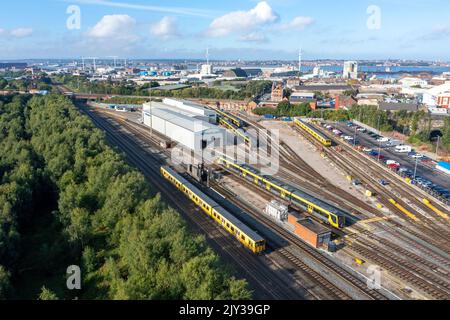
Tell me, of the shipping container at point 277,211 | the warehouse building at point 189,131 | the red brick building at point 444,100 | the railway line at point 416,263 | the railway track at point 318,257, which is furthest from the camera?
the red brick building at point 444,100

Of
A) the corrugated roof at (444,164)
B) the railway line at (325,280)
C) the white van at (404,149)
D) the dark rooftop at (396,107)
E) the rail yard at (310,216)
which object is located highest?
the dark rooftop at (396,107)

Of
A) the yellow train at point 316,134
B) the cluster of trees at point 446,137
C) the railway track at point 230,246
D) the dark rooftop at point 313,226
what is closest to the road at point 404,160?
the yellow train at point 316,134

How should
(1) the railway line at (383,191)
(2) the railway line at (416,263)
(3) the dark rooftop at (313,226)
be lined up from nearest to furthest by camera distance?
(2) the railway line at (416,263)
(3) the dark rooftop at (313,226)
(1) the railway line at (383,191)

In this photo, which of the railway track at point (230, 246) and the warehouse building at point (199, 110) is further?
the warehouse building at point (199, 110)

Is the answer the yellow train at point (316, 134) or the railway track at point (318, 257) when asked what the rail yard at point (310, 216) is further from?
the yellow train at point (316, 134)

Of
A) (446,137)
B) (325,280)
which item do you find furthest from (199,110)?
(325,280)
